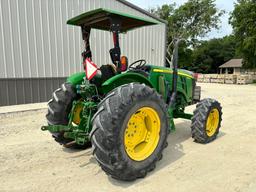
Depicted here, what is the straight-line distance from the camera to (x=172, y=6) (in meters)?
32.8

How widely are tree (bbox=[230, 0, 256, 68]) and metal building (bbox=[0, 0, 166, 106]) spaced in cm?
2399

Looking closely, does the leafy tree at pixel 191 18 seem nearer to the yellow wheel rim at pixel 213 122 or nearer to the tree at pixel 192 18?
the tree at pixel 192 18

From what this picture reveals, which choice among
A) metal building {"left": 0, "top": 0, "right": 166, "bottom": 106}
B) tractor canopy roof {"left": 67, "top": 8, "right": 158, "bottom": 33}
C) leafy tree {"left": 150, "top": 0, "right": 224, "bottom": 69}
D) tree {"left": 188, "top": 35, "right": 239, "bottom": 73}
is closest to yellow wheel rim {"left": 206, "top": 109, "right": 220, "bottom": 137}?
tractor canopy roof {"left": 67, "top": 8, "right": 158, "bottom": 33}

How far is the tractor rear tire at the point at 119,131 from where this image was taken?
2.67m

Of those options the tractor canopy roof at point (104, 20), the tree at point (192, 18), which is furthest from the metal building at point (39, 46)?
the tree at point (192, 18)

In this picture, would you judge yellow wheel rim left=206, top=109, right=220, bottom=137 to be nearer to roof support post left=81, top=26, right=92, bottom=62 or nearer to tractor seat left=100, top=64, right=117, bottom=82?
tractor seat left=100, top=64, right=117, bottom=82

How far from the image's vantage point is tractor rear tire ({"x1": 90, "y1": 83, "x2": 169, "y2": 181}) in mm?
2670

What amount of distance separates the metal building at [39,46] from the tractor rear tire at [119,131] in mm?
6944

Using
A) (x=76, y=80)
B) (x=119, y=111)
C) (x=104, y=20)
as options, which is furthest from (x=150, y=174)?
(x=104, y=20)

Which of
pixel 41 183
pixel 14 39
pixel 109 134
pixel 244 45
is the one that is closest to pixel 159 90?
pixel 109 134

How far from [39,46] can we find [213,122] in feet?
23.6

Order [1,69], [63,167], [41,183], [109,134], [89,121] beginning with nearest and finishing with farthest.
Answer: [109,134] < [41,183] < [89,121] < [63,167] < [1,69]

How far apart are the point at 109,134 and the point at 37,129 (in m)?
3.54

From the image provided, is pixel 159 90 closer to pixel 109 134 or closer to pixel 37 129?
pixel 109 134
